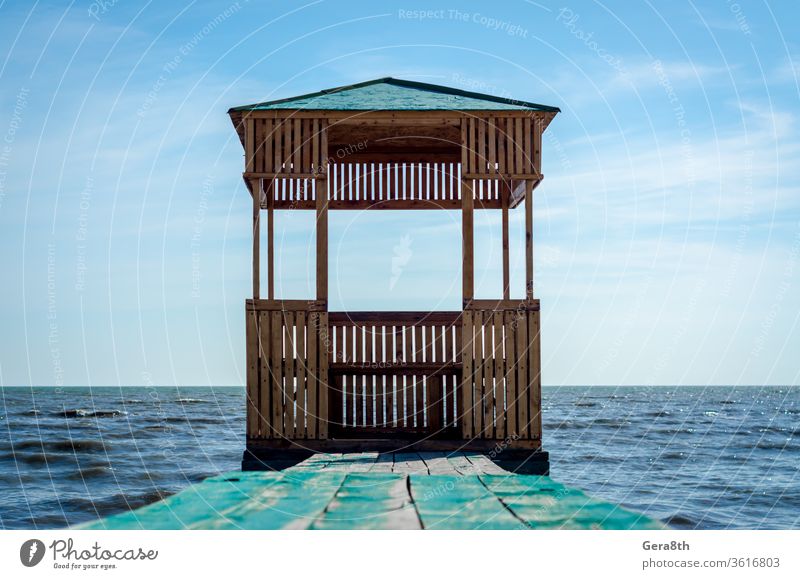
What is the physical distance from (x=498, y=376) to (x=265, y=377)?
340 cm

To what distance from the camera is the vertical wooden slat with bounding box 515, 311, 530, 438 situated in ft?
44.2

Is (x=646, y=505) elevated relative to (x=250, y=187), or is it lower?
lower

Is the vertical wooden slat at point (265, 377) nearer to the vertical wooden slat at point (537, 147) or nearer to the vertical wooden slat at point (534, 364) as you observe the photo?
the vertical wooden slat at point (534, 364)

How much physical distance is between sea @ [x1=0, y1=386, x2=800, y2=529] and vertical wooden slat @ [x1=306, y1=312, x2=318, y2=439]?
25.7ft

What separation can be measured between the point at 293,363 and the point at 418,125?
13.3ft

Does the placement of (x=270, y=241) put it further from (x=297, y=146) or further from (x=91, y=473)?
(x=91, y=473)

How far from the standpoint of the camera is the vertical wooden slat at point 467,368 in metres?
13.4

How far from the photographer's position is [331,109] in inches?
538

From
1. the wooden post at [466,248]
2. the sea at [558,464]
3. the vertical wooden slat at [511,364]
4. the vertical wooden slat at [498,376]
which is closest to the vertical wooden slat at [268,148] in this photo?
the wooden post at [466,248]

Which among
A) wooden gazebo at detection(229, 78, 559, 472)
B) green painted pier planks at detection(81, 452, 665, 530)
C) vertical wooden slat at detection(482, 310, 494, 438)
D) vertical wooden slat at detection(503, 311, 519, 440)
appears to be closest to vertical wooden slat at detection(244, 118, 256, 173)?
wooden gazebo at detection(229, 78, 559, 472)

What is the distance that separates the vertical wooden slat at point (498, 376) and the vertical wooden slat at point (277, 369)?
3104 millimetres

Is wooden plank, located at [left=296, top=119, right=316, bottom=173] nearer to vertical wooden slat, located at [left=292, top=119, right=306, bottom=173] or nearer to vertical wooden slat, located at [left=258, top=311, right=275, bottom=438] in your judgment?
vertical wooden slat, located at [left=292, top=119, right=306, bottom=173]
